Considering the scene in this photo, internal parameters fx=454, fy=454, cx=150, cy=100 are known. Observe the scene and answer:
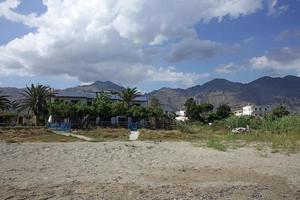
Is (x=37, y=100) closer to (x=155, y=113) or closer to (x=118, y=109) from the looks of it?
(x=118, y=109)

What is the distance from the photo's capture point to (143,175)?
16922mm

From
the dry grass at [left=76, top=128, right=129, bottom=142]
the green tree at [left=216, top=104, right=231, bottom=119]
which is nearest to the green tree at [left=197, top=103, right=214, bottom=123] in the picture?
the green tree at [left=216, top=104, right=231, bottom=119]

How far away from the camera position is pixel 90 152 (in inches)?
964

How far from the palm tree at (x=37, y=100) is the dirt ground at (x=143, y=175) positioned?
57377mm

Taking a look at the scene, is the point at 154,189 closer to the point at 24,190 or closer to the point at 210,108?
the point at 24,190

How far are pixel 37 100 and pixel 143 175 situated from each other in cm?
6739

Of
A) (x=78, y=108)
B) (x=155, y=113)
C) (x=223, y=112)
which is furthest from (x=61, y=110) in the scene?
(x=223, y=112)

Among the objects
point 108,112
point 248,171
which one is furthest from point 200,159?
point 108,112

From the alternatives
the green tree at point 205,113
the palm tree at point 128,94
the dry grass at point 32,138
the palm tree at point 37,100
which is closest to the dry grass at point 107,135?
the dry grass at point 32,138

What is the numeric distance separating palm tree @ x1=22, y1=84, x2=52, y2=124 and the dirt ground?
2259 inches

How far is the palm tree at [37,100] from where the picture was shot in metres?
81.2

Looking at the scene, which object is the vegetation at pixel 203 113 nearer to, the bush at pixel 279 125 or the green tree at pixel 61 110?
Answer: the bush at pixel 279 125

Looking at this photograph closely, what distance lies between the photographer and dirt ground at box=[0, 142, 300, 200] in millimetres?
13500

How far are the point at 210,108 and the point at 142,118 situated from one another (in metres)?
37.6
